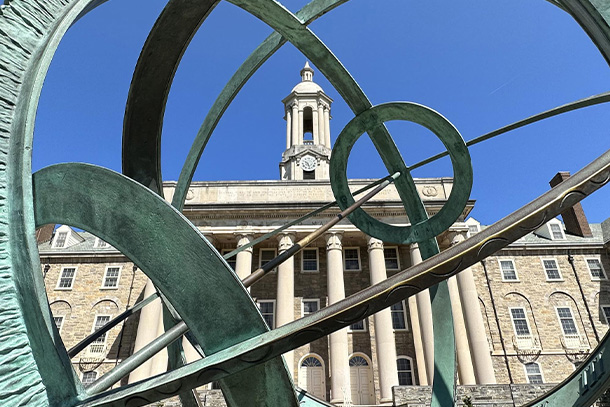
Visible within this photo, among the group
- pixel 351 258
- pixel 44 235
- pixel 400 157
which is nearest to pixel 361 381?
pixel 351 258

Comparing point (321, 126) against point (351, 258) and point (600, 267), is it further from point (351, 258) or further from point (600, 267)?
point (600, 267)

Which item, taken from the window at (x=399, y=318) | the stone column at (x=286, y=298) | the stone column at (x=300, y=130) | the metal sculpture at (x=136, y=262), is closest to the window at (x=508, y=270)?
the window at (x=399, y=318)

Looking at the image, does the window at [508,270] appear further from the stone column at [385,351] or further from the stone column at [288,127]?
the stone column at [288,127]

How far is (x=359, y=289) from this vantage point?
31.0 m

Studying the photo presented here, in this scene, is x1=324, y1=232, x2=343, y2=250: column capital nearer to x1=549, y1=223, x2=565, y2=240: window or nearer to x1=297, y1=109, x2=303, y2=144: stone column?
x1=297, y1=109, x2=303, y2=144: stone column

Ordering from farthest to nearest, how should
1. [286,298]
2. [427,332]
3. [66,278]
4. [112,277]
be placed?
[66,278] → [112,277] → [286,298] → [427,332]

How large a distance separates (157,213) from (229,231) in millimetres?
28990

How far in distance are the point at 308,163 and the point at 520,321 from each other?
21.6m

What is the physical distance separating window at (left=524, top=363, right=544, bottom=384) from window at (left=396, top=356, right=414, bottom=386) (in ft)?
26.3

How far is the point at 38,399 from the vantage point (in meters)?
1.94

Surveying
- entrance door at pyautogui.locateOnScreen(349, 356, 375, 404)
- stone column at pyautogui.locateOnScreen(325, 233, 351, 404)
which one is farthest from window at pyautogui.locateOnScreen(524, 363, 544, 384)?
stone column at pyautogui.locateOnScreen(325, 233, 351, 404)

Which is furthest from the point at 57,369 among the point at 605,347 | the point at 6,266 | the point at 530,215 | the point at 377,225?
the point at 377,225

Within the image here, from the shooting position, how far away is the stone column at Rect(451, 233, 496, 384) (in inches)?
974

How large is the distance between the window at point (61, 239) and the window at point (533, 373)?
122 feet
